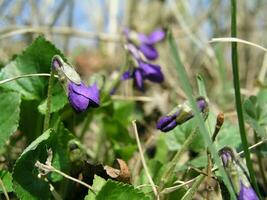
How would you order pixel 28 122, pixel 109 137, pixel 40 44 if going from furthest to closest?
pixel 109 137
pixel 28 122
pixel 40 44

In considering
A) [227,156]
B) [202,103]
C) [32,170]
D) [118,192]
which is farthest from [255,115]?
[32,170]

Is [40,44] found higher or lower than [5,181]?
higher

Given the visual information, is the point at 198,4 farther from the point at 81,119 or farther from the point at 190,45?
the point at 81,119

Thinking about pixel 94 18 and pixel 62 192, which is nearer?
pixel 62 192

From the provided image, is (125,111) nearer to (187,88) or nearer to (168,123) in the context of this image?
(168,123)

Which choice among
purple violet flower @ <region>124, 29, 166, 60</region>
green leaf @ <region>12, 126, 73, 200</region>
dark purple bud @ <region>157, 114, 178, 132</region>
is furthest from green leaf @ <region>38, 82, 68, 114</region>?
purple violet flower @ <region>124, 29, 166, 60</region>

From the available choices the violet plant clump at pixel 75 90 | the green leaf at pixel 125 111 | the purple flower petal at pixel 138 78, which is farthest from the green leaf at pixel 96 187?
the green leaf at pixel 125 111

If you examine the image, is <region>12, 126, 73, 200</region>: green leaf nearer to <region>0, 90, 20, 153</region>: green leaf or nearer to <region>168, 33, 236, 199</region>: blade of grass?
<region>0, 90, 20, 153</region>: green leaf

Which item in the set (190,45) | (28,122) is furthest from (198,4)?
(28,122)
